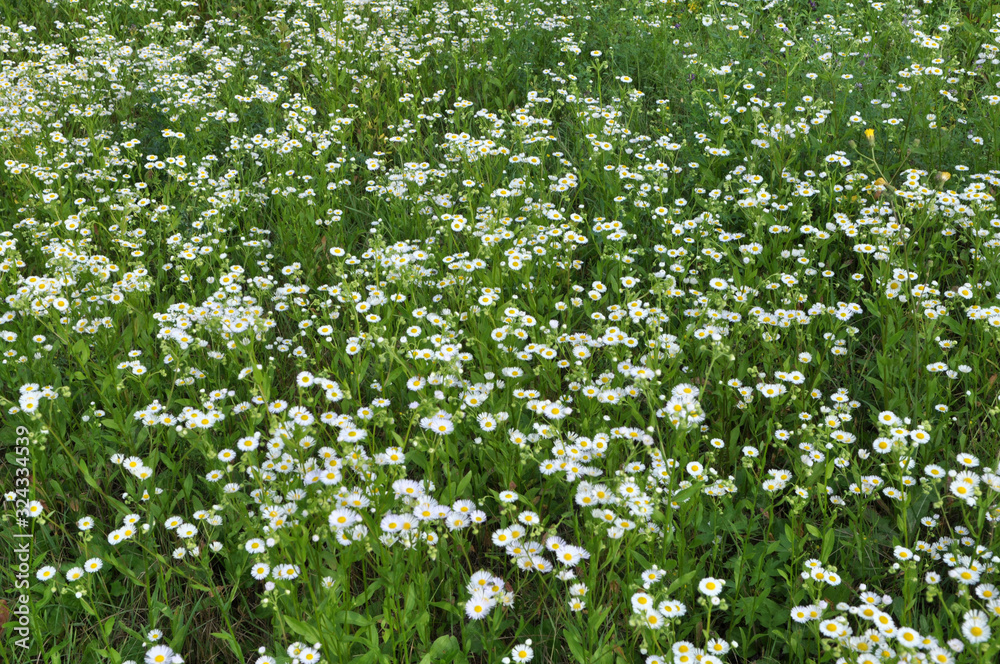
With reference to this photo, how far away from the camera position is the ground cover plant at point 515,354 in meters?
2.29

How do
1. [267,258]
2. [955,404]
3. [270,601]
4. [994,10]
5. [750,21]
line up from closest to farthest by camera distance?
[270,601] → [955,404] → [267,258] → [994,10] → [750,21]

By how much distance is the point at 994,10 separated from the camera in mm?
5488

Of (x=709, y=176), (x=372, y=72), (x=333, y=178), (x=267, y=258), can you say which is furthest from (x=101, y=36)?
(x=709, y=176)

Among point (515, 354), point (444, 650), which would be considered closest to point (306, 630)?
point (444, 650)

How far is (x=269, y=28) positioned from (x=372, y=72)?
1.66 m

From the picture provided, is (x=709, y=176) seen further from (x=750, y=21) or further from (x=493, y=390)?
(x=750, y=21)

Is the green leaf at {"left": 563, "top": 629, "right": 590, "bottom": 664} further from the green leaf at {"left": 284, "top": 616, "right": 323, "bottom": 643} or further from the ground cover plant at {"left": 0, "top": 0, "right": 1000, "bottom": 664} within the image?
the green leaf at {"left": 284, "top": 616, "right": 323, "bottom": 643}
